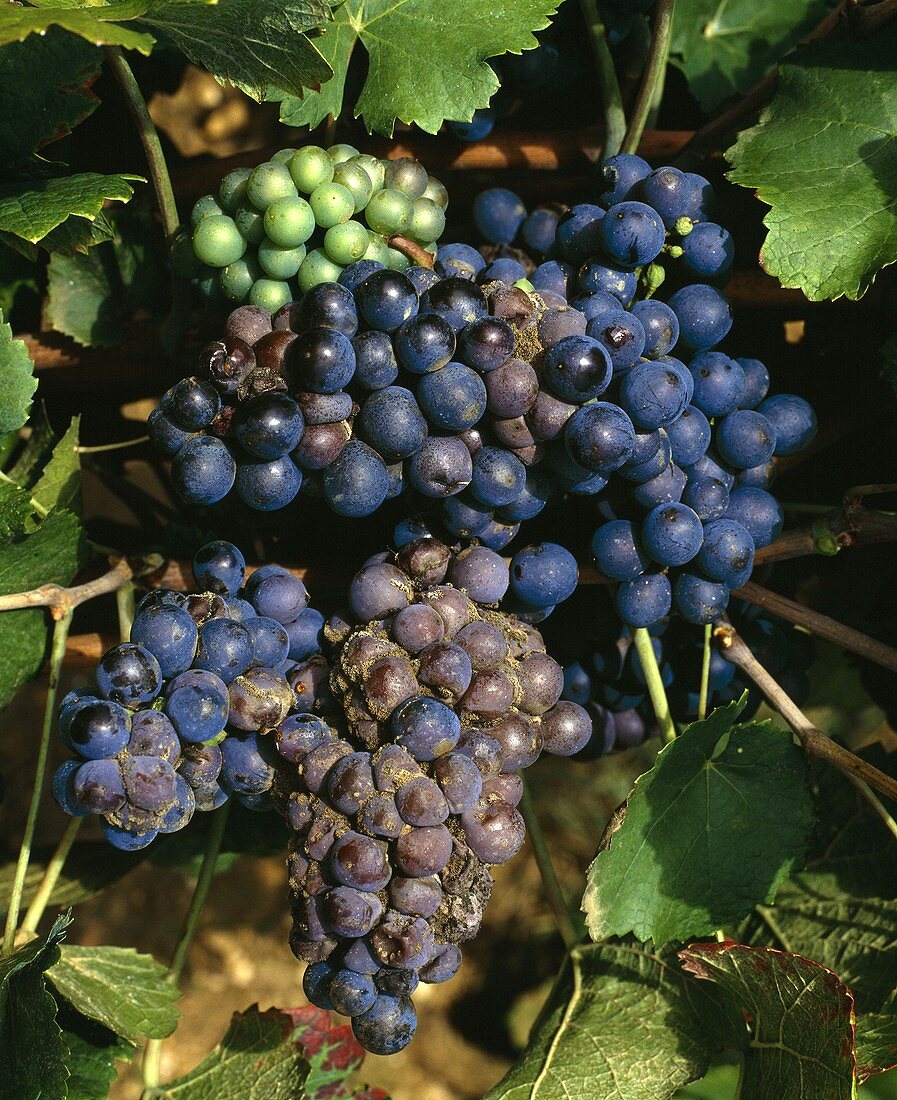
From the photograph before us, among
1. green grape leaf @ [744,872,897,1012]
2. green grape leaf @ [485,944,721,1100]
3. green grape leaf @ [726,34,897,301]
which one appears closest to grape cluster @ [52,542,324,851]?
green grape leaf @ [485,944,721,1100]

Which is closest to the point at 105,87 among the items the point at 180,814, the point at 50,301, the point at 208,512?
the point at 50,301

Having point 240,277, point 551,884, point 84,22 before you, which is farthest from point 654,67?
point 551,884

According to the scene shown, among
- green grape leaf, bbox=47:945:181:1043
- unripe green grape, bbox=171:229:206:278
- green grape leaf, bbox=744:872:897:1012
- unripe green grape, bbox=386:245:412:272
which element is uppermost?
unripe green grape, bbox=386:245:412:272

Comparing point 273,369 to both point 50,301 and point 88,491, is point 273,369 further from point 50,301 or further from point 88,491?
point 88,491

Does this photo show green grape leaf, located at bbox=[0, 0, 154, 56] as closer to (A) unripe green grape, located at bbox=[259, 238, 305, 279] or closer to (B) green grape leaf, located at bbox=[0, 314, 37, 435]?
(A) unripe green grape, located at bbox=[259, 238, 305, 279]

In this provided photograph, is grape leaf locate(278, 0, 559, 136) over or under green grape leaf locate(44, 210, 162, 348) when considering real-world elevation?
over

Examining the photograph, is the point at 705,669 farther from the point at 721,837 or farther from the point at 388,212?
the point at 388,212
